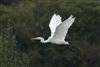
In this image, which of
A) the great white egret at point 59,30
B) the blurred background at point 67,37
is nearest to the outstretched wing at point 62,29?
the great white egret at point 59,30

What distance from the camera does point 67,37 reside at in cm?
3406

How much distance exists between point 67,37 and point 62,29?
11634 mm

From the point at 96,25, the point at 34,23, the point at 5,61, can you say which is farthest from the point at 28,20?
the point at 5,61

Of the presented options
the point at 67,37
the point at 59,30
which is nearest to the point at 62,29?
the point at 59,30

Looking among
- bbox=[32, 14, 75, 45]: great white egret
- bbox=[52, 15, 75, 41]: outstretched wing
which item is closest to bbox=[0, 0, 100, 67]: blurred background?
bbox=[32, 14, 75, 45]: great white egret

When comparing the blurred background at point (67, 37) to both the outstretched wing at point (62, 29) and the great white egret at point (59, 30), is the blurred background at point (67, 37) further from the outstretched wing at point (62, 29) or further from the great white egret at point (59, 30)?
the outstretched wing at point (62, 29)

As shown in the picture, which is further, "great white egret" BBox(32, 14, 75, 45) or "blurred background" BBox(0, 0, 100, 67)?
"blurred background" BBox(0, 0, 100, 67)

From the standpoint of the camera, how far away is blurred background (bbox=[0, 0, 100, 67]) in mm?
34156

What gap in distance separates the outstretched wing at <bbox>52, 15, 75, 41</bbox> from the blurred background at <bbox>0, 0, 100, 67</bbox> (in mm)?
10429

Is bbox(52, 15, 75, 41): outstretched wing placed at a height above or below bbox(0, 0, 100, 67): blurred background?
below

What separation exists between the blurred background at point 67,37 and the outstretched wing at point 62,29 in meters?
10.4

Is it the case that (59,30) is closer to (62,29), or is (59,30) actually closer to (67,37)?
(62,29)

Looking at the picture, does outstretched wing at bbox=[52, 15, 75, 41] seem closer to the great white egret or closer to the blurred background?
the great white egret

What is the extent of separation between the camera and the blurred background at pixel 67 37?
112 ft
